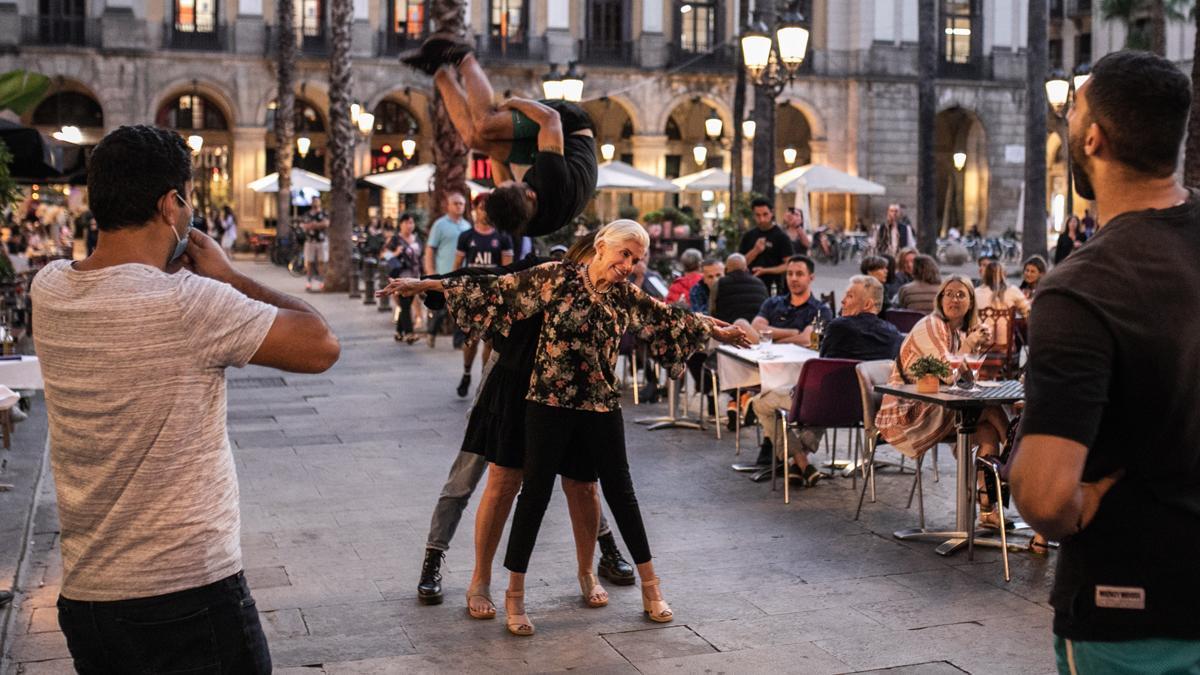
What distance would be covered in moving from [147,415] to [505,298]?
9.95 feet

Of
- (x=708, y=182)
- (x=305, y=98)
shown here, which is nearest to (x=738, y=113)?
(x=708, y=182)

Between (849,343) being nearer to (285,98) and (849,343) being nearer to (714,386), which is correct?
(714,386)

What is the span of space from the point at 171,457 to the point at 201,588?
0.84 feet

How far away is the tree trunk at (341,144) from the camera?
86.8ft

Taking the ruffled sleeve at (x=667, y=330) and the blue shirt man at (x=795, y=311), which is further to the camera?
the blue shirt man at (x=795, y=311)

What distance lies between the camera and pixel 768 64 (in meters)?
19.1

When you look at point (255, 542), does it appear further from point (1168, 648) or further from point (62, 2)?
point (62, 2)

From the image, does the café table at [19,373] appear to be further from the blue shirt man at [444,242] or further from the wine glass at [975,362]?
the blue shirt man at [444,242]

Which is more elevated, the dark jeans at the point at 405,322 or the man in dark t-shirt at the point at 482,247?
the man in dark t-shirt at the point at 482,247

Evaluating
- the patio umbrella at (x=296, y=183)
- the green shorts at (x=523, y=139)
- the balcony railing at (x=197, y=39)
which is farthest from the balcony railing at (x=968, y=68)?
the green shorts at (x=523, y=139)

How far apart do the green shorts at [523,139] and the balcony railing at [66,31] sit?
128ft

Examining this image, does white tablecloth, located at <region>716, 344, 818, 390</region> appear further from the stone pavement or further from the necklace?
the necklace

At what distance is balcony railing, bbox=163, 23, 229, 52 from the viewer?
42.7 metres

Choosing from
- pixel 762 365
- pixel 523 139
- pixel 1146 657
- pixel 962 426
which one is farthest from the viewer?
pixel 762 365
